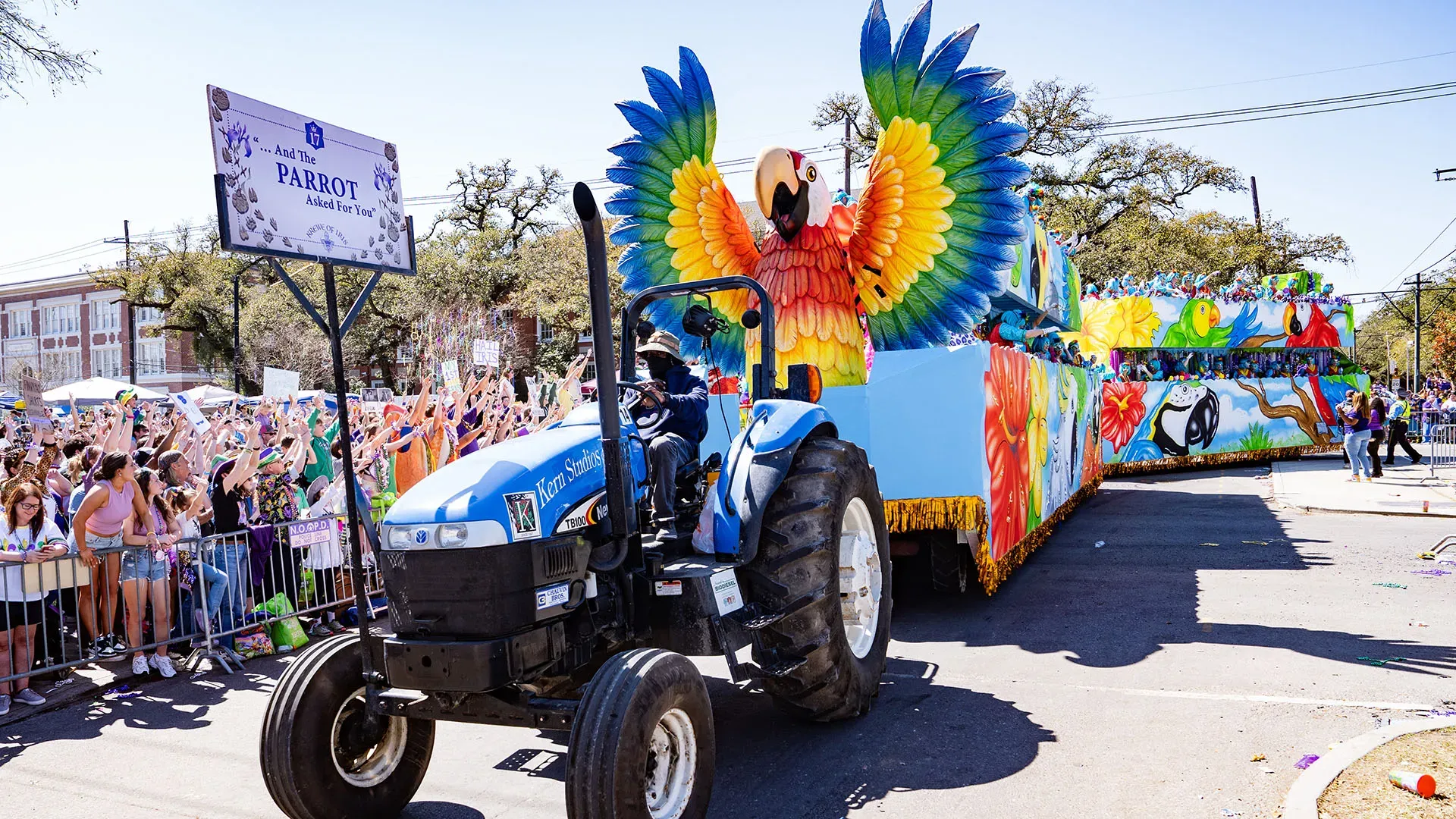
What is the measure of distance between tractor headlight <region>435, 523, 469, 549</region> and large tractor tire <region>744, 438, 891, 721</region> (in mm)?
1636

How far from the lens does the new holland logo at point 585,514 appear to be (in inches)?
151

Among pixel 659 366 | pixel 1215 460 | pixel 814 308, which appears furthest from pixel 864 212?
pixel 1215 460

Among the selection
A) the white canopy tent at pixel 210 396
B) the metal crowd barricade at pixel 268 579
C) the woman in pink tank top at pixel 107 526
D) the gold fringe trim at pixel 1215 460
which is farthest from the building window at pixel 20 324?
the woman in pink tank top at pixel 107 526

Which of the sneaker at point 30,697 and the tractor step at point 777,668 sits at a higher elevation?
the tractor step at point 777,668

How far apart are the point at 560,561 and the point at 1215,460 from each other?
70.6 feet

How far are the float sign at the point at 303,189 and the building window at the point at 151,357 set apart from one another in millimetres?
59075

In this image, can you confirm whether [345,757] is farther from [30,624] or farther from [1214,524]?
[1214,524]

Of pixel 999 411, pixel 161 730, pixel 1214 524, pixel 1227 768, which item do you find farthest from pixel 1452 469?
pixel 161 730

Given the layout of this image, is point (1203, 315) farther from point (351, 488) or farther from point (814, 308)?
point (351, 488)

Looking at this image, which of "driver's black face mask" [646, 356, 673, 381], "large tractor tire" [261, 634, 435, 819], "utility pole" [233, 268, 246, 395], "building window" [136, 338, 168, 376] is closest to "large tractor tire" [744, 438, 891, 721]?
"driver's black face mask" [646, 356, 673, 381]

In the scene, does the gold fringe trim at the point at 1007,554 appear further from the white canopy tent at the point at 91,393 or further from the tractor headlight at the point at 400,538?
the white canopy tent at the point at 91,393

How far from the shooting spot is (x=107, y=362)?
187 ft

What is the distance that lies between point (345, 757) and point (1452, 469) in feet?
72.5

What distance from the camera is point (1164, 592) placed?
8.65 meters
